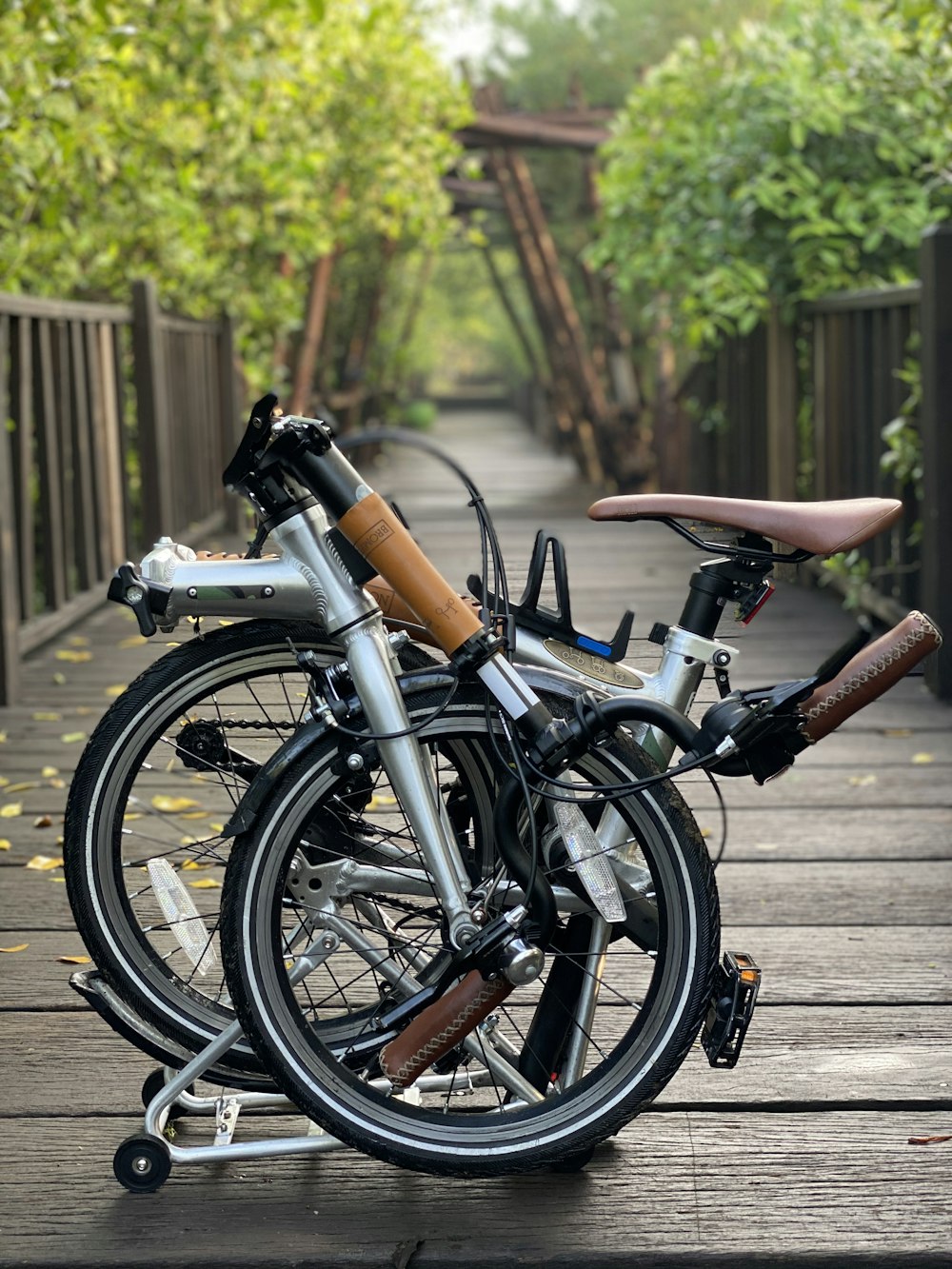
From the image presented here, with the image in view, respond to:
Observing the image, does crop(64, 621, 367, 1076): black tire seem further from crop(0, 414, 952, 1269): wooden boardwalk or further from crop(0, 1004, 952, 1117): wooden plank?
crop(0, 1004, 952, 1117): wooden plank

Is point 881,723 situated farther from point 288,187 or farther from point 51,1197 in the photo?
point 288,187

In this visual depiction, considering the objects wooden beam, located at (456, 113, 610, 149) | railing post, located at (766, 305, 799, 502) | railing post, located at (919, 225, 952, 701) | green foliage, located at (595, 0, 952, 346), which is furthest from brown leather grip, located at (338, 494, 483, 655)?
wooden beam, located at (456, 113, 610, 149)

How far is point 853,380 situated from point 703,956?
5114 millimetres

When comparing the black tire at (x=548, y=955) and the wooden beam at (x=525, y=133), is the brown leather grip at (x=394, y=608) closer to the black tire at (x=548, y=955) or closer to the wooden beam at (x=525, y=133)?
the black tire at (x=548, y=955)

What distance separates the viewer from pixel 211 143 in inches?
370

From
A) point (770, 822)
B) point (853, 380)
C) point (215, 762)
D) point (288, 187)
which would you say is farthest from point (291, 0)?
point (215, 762)

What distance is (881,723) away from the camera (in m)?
4.92

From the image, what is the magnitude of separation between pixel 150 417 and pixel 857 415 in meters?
3.14

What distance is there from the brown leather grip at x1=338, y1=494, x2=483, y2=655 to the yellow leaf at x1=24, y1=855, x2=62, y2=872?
180 centimetres

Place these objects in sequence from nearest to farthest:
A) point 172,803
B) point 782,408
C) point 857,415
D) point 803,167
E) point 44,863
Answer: point 44,863
point 172,803
point 857,415
point 803,167
point 782,408

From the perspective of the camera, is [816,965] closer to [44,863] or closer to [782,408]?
[44,863]

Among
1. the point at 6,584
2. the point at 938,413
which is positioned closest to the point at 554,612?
the point at 938,413

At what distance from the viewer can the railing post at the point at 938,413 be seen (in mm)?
4871

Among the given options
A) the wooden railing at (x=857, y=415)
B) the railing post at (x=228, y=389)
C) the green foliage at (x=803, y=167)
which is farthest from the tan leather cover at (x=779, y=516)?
the railing post at (x=228, y=389)
